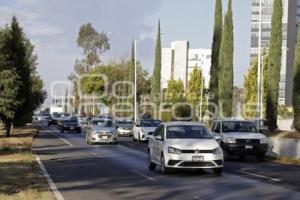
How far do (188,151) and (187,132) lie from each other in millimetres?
1523

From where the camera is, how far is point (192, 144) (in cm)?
1922

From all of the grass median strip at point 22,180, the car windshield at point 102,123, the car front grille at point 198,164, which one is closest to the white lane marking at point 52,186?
the grass median strip at point 22,180

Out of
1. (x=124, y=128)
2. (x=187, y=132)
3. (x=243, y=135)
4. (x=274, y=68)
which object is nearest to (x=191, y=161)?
(x=187, y=132)

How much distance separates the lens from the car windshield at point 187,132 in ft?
66.4

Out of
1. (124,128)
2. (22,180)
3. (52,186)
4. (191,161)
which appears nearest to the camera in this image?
(52,186)

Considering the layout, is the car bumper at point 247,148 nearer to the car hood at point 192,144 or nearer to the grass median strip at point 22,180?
the car hood at point 192,144

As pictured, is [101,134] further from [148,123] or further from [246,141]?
[246,141]

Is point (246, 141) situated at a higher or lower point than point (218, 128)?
lower

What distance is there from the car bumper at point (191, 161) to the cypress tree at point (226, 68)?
28.7 m

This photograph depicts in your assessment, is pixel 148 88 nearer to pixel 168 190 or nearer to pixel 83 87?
pixel 83 87

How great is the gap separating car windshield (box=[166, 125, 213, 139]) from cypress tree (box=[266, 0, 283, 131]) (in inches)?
704

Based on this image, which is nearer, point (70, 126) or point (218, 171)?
point (218, 171)

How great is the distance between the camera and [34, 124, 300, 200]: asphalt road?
571 inches

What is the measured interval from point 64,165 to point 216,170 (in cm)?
635
